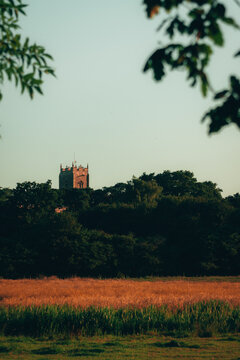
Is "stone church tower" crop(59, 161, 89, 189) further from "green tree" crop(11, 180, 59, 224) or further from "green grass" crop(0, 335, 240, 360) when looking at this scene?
"green grass" crop(0, 335, 240, 360)

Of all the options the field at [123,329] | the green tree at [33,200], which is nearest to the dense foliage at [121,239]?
the green tree at [33,200]

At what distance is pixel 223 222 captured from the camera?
208 ft

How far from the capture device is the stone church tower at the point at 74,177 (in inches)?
7475

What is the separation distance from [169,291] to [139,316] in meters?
16.7

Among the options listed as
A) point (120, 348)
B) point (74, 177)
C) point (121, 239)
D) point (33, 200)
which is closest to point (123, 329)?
Answer: point (120, 348)

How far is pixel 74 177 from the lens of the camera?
18975 centimetres

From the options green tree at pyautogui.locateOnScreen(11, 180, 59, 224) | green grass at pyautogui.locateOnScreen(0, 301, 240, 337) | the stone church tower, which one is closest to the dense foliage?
green tree at pyautogui.locateOnScreen(11, 180, 59, 224)

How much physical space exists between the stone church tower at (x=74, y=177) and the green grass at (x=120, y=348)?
170361 millimetres

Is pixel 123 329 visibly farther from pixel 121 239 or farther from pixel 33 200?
pixel 33 200

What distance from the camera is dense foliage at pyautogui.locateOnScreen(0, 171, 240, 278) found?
5662cm

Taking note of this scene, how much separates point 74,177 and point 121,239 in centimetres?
13102

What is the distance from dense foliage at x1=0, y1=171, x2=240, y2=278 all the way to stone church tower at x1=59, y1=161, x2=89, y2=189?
Result: 11664 cm

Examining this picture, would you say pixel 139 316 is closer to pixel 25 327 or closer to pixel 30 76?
pixel 25 327

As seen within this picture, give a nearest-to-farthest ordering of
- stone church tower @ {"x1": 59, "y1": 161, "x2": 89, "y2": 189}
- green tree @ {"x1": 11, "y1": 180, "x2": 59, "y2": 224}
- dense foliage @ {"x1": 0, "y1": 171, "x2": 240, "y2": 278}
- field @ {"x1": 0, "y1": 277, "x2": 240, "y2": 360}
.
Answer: field @ {"x1": 0, "y1": 277, "x2": 240, "y2": 360} → dense foliage @ {"x1": 0, "y1": 171, "x2": 240, "y2": 278} → green tree @ {"x1": 11, "y1": 180, "x2": 59, "y2": 224} → stone church tower @ {"x1": 59, "y1": 161, "x2": 89, "y2": 189}
